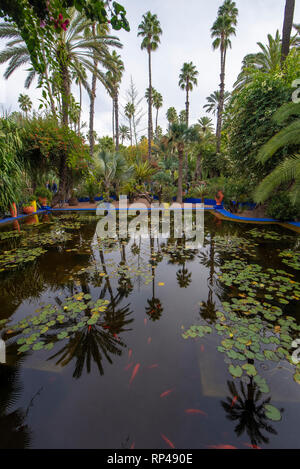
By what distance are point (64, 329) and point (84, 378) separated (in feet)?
2.52

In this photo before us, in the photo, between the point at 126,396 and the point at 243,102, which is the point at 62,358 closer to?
the point at 126,396

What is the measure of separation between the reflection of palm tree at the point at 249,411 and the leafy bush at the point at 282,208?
28.3ft

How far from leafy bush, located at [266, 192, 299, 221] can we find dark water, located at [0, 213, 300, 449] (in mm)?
5668

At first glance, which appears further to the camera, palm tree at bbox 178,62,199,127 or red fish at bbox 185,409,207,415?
palm tree at bbox 178,62,199,127

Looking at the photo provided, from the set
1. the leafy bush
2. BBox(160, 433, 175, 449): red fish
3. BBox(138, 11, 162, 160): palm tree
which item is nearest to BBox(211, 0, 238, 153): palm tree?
BBox(138, 11, 162, 160): palm tree

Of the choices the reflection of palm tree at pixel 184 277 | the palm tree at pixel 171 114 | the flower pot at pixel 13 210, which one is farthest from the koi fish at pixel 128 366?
the palm tree at pixel 171 114

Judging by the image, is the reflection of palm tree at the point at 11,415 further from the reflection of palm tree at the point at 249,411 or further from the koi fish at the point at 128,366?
the reflection of palm tree at the point at 249,411

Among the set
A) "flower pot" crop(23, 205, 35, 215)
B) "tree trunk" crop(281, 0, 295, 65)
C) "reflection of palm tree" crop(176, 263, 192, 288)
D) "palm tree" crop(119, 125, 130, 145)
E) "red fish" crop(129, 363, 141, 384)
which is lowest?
"red fish" crop(129, 363, 141, 384)

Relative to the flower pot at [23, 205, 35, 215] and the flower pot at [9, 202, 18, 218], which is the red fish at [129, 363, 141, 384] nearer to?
the flower pot at [9, 202, 18, 218]

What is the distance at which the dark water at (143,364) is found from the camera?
4.86ft

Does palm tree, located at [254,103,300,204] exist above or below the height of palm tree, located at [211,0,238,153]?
below

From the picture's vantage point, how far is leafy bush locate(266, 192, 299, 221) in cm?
855

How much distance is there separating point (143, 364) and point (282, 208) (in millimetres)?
9090

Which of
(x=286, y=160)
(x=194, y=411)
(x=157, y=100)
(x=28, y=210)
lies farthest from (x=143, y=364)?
(x=157, y=100)
